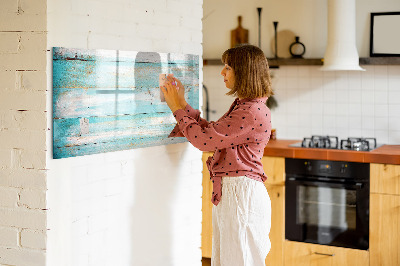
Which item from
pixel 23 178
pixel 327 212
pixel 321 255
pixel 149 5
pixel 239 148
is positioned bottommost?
pixel 321 255

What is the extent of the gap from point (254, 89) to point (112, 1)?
0.75 meters

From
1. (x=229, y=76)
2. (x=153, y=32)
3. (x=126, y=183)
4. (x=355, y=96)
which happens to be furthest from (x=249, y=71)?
(x=355, y=96)

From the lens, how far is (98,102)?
2566 mm

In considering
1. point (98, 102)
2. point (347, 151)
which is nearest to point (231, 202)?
point (98, 102)

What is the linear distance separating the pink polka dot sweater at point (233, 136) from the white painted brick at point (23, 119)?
697 mm

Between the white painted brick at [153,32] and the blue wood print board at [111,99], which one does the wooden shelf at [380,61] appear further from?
the white painted brick at [153,32]

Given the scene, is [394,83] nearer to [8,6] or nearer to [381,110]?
[381,110]

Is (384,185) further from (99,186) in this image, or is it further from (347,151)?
(99,186)

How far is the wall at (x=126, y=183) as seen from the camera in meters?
2.41

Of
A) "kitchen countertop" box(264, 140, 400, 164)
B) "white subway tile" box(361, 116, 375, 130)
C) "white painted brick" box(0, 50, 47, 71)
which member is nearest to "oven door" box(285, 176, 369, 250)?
"kitchen countertop" box(264, 140, 400, 164)

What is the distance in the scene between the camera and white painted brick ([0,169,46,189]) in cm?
233

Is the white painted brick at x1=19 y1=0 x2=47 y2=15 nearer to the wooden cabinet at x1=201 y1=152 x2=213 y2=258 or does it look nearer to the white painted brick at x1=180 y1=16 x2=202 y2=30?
the white painted brick at x1=180 y1=16 x2=202 y2=30

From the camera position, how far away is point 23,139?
236cm

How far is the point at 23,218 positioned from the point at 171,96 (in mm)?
915
